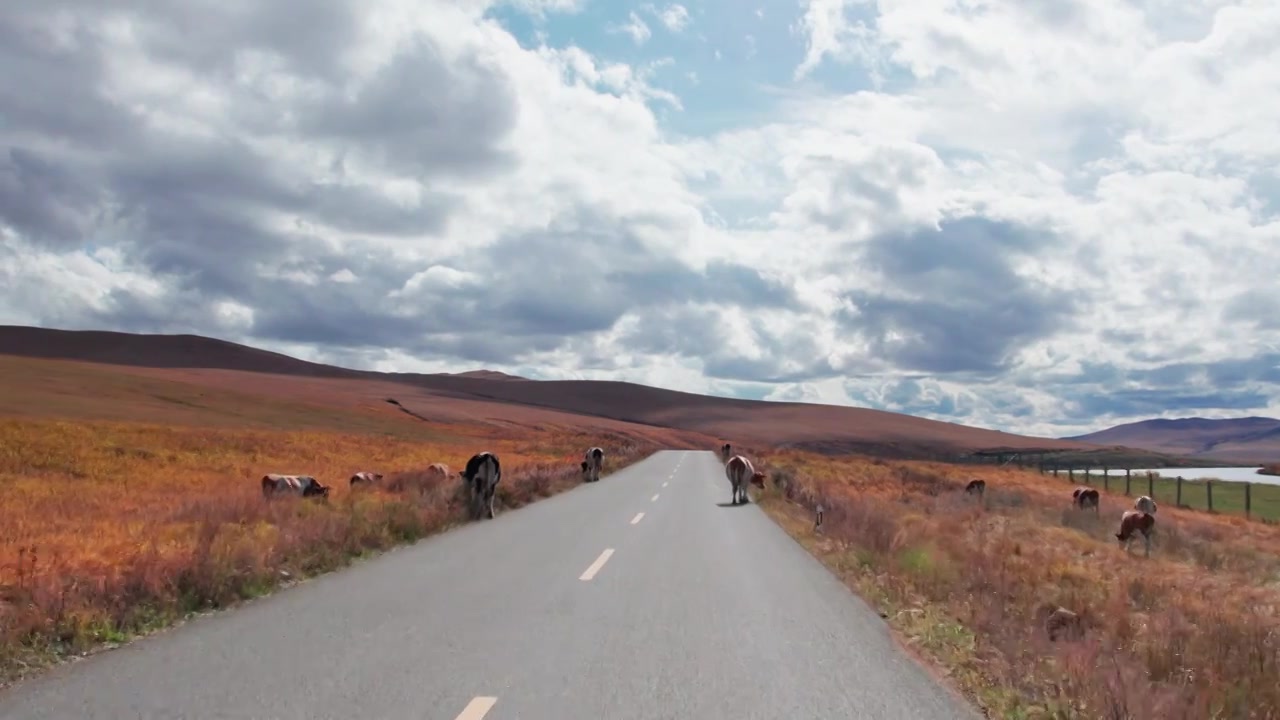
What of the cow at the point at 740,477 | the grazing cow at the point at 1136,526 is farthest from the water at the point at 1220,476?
the cow at the point at 740,477

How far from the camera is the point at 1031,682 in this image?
723 centimetres

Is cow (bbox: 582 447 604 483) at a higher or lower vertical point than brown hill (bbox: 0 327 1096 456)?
lower

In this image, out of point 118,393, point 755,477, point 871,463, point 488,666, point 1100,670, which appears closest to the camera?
point 1100,670

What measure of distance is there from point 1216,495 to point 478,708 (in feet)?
190

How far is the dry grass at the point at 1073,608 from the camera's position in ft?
22.0

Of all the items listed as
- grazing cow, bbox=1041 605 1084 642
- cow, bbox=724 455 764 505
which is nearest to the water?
cow, bbox=724 455 764 505

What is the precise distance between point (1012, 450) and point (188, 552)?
141175 mm

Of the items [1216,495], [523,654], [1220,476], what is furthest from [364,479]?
[1220,476]

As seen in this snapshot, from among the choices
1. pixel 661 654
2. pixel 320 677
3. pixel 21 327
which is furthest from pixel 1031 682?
pixel 21 327

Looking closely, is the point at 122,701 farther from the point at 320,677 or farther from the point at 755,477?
the point at 755,477

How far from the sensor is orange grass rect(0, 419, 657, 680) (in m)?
8.67

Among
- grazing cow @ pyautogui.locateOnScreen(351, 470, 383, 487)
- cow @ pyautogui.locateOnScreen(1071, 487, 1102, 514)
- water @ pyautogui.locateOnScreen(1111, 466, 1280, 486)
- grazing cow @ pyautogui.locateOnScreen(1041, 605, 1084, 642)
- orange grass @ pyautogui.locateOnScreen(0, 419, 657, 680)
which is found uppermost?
water @ pyautogui.locateOnScreen(1111, 466, 1280, 486)

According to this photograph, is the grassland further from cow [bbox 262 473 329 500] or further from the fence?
cow [bbox 262 473 329 500]

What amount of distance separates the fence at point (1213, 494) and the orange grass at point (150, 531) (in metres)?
26.7
